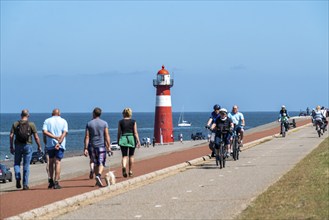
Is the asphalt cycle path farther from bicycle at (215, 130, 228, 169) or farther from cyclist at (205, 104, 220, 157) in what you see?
cyclist at (205, 104, 220, 157)

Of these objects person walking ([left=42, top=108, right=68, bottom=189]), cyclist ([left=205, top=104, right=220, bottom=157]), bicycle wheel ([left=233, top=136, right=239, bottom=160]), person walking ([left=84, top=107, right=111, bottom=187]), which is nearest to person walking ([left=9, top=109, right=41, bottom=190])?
person walking ([left=42, top=108, right=68, bottom=189])

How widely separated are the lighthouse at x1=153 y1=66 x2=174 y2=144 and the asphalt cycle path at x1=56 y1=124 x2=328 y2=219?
5208 centimetres

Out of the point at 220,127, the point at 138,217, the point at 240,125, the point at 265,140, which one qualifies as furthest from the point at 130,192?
the point at 265,140

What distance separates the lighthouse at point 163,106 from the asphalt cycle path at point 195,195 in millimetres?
52076

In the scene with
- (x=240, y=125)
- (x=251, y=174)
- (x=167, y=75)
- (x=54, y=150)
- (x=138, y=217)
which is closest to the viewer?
(x=138, y=217)

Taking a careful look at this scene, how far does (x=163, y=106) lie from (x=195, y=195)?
6006 cm

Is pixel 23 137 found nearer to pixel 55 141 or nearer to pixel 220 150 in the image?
pixel 55 141

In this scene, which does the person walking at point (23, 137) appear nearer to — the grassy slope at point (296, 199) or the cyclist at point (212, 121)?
the grassy slope at point (296, 199)

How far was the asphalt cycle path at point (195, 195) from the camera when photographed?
11.9 meters

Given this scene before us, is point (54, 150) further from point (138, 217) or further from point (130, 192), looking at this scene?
point (138, 217)

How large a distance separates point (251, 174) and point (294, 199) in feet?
20.1

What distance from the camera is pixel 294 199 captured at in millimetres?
12344

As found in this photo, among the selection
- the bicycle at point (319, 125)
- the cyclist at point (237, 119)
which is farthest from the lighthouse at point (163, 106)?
the cyclist at point (237, 119)

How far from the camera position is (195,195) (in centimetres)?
1422
